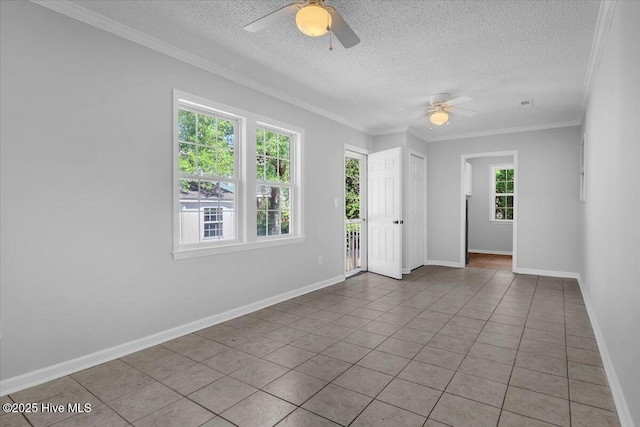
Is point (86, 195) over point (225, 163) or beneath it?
beneath

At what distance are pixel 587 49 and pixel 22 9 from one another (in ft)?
14.5

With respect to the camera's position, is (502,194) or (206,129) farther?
(502,194)

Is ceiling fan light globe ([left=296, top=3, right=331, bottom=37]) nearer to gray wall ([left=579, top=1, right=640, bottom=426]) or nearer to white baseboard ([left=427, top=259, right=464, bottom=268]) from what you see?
gray wall ([left=579, top=1, right=640, bottom=426])

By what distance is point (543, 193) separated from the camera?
233 inches

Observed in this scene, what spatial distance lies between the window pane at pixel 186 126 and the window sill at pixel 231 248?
1071 millimetres

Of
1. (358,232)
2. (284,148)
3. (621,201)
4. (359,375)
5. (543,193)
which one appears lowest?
(359,375)

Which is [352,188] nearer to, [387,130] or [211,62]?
[387,130]

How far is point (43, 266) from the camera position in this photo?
2.34 meters

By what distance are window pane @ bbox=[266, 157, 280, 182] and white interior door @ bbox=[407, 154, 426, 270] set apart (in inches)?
115

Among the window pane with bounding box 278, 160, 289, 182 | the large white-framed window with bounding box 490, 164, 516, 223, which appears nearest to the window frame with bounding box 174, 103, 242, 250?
the window pane with bounding box 278, 160, 289, 182

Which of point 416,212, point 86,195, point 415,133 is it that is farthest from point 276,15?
point 416,212

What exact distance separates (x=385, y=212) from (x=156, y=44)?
4059 mm

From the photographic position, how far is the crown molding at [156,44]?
8.00 feet

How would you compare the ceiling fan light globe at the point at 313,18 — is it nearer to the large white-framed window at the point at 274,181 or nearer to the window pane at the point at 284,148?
the large white-framed window at the point at 274,181
